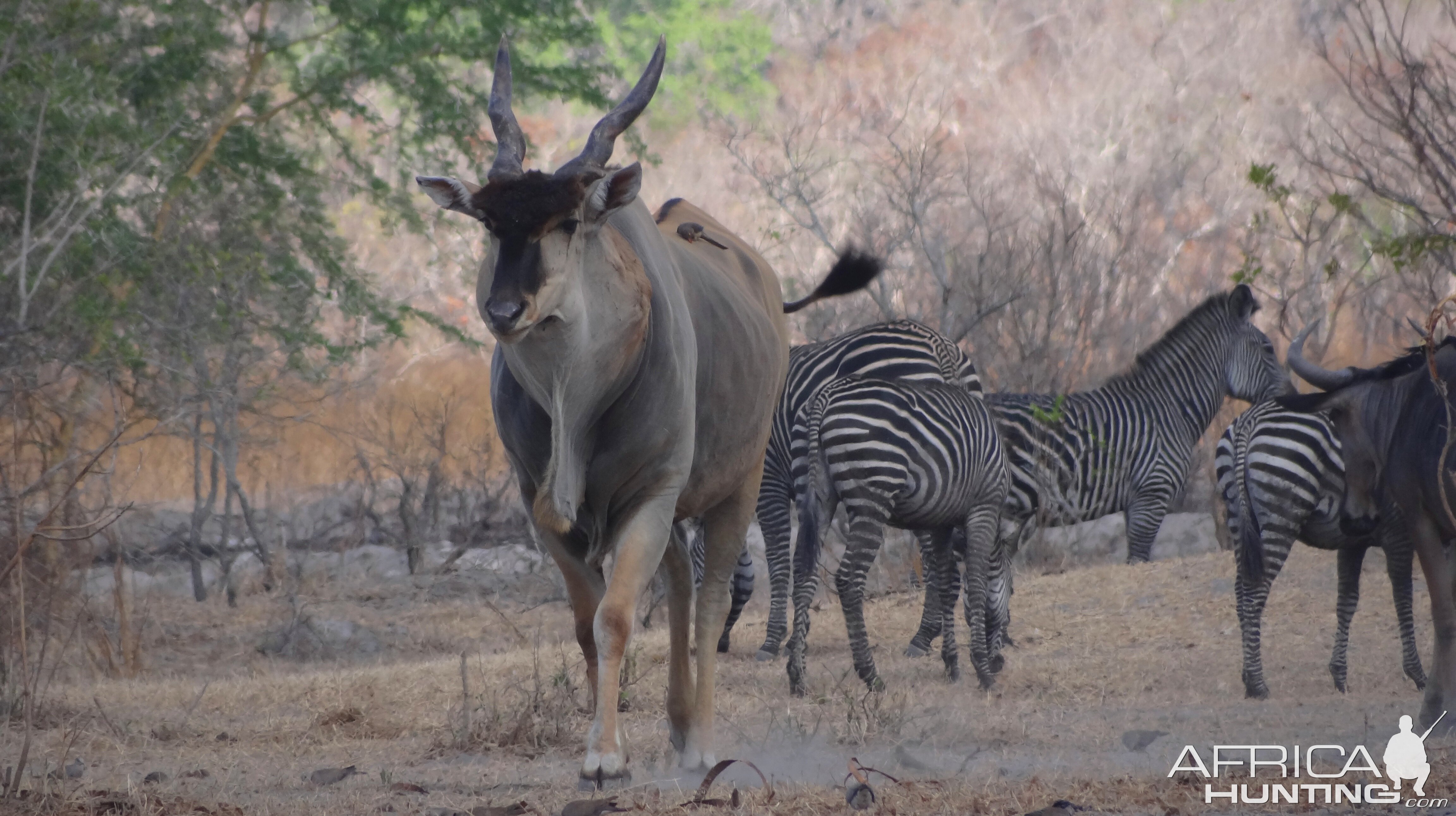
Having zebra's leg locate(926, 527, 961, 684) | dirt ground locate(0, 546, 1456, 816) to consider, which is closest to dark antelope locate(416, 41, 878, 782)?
dirt ground locate(0, 546, 1456, 816)

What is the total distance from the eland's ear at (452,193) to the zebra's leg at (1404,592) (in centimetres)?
532

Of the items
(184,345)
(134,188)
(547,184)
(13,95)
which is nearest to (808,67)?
(134,188)

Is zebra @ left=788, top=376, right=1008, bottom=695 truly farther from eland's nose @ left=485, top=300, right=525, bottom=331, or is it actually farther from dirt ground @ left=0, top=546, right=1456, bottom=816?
eland's nose @ left=485, top=300, right=525, bottom=331

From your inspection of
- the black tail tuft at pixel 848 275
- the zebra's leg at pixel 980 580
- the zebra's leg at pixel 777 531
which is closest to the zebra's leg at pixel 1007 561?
the zebra's leg at pixel 980 580

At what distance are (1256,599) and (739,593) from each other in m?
3.33

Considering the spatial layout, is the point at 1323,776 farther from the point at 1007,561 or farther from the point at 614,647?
the point at 1007,561

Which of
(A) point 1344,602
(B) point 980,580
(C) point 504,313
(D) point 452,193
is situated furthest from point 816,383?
(C) point 504,313

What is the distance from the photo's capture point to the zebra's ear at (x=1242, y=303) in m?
10.4

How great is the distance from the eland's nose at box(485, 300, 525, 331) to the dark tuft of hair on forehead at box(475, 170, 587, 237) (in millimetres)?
212

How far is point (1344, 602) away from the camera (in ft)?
25.8

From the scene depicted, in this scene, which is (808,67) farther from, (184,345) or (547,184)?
(547,184)

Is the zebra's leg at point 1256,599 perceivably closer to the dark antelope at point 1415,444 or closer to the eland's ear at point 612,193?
the dark antelope at point 1415,444

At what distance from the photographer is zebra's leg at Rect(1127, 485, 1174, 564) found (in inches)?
418

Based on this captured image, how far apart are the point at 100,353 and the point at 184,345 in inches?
63.5
